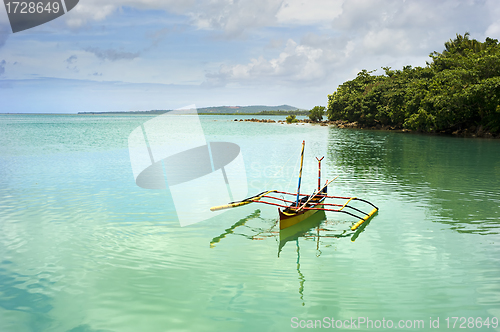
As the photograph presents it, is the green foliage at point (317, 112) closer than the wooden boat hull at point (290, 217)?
No

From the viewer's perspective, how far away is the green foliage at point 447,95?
4609 cm

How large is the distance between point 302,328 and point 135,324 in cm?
310

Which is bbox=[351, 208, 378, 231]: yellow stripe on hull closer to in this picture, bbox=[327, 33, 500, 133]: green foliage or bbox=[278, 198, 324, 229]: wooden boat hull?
bbox=[278, 198, 324, 229]: wooden boat hull

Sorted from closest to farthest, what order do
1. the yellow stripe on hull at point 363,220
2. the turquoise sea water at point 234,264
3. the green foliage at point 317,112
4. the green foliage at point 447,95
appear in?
1. the turquoise sea water at point 234,264
2. the yellow stripe on hull at point 363,220
3. the green foliage at point 447,95
4. the green foliage at point 317,112

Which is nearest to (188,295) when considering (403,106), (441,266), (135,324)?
(135,324)

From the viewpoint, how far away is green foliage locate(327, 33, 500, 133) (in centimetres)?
4609

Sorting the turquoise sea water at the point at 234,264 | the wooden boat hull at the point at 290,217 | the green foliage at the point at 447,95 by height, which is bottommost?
the turquoise sea water at the point at 234,264

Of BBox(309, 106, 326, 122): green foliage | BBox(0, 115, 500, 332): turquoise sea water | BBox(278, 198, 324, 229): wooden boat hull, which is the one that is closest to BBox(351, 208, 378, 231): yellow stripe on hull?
BBox(0, 115, 500, 332): turquoise sea water

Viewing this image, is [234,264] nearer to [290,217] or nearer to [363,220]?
[290,217]

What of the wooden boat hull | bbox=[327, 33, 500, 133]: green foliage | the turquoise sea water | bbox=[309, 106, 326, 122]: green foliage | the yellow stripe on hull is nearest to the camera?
the turquoise sea water

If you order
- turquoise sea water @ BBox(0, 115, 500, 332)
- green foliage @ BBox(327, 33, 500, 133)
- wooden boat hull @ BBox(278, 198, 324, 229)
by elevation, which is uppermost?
green foliage @ BBox(327, 33, 500, 133)

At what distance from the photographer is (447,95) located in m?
49.6

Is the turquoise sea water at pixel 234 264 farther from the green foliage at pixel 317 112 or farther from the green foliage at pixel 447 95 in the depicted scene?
the green foliage at pixel 317 112

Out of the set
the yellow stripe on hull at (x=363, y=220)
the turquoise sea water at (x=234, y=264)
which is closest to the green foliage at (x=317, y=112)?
the turquoise sea water at (x=234, y=264)
